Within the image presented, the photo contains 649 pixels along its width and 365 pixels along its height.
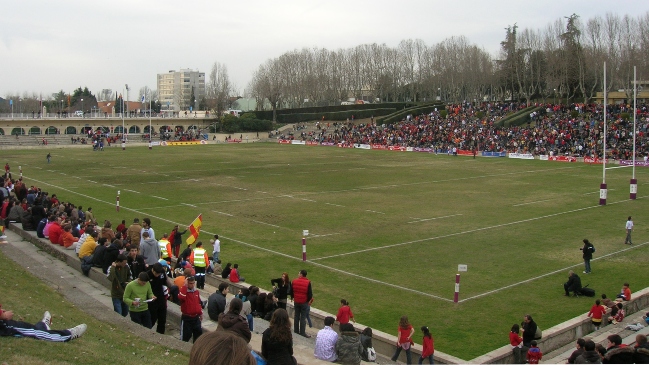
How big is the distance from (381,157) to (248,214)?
131 feet

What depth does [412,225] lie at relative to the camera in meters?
28.9

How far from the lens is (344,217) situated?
31.1m

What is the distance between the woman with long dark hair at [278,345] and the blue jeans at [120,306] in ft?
21.7

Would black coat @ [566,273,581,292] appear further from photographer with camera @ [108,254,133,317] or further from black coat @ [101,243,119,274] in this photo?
black coat @ [101,243,119,274]

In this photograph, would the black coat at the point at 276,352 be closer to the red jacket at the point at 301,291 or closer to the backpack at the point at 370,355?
the backpack at the point at 370,355

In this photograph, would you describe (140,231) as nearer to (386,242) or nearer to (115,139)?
(386,242)

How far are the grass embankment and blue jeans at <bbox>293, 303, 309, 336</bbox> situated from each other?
4714mm

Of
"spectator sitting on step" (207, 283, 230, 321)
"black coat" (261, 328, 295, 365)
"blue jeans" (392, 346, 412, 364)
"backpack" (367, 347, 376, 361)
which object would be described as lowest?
"blue jeans" (392, 346, 412, 364)

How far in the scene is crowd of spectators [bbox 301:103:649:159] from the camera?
2574 inches

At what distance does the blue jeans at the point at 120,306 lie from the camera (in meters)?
12.8

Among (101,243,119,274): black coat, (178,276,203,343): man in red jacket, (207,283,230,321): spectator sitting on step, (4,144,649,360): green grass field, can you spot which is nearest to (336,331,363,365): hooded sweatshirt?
(207,283,230,321): spectator sitting on step

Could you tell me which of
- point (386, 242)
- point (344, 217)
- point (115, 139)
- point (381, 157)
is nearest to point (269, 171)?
point (381, 157)

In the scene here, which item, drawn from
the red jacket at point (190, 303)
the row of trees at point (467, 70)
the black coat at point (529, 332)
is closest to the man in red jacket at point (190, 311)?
the red jacket at point (190, 303)

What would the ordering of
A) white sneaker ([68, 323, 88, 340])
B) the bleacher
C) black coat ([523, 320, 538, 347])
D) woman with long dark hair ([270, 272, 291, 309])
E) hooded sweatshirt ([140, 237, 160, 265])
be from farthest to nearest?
hooded sweatshirt ([140, 237, 160, 265]) < woman with long dark hair ([270, 272, 291, 309]) < black coat ([523, 320, 538, 347]) < the bleacher < white sneaker ([68, 323, 88, 340])
